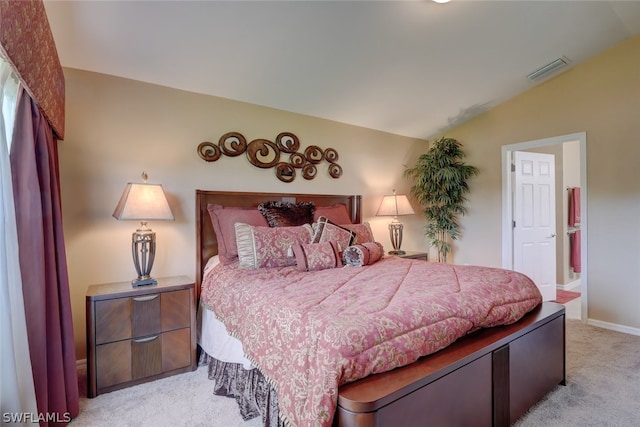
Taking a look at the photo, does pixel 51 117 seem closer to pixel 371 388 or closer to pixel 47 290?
pixel 47 290

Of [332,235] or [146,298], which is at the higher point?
[332,235]

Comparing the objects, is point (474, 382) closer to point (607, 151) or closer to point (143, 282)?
point (143, 282)

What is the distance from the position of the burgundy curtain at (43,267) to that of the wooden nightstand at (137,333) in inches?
9.5

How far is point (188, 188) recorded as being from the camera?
2.91m

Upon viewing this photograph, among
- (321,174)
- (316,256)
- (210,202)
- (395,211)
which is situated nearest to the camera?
(316,256)

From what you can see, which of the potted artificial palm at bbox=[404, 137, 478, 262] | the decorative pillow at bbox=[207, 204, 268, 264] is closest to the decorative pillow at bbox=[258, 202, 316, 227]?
the decorative pillow at bbox=[207, 204, 268, 264]

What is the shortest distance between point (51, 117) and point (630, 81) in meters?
4.93

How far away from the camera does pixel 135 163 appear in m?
2.67

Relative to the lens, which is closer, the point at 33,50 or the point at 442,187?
the point at 33,50

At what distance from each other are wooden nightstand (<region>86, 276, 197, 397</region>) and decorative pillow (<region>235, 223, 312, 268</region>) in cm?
47

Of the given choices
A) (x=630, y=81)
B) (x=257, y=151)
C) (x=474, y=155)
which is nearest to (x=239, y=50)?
(x=257, y=151)

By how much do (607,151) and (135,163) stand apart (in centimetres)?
457

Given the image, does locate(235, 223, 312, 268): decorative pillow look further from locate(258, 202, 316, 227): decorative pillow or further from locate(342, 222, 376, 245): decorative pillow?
locate(342, 222, 376, 245): decorative pillow

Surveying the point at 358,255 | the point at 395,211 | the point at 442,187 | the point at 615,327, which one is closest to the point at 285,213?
the point at 358,255
